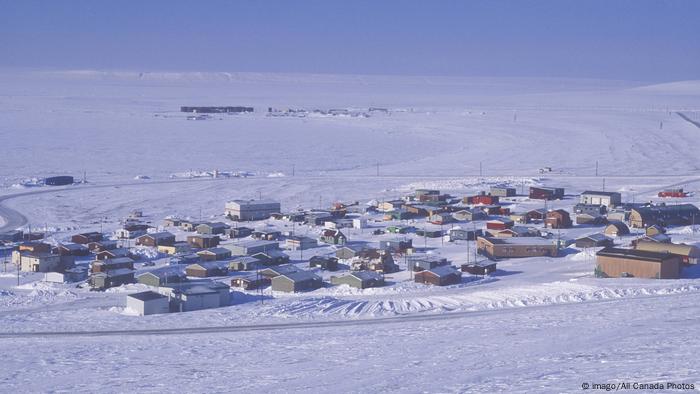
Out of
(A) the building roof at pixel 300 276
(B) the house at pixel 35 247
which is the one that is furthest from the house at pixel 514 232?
(B) the house at pixel 35 247

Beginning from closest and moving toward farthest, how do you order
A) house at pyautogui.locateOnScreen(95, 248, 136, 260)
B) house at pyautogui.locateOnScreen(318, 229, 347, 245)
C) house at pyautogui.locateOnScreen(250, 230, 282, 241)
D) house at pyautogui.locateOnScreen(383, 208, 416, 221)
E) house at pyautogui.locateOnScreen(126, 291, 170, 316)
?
1. house at pyautogui.locateOnScreen(126, 291, 170, 316)
2. house at pyautogui.locateOnScreen(95, 248, 136, 260)
3. house at pyautogui.locateOnScreen(318, 229, 347, 245)
4. house at pyautogui.locateOnScreen(250, 230, 282, 241)
5. house at pyautogui.locateOnScreen(383, 208, 416, 221)

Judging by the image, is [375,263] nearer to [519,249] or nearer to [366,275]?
[366,275]

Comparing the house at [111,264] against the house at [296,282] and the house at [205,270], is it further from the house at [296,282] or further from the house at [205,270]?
the house at [296,282]

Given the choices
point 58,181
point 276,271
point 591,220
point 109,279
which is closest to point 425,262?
point 276,271

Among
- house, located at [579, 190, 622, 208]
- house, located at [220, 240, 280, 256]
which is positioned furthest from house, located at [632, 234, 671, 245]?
house, located at [220, 240, 280, 256]

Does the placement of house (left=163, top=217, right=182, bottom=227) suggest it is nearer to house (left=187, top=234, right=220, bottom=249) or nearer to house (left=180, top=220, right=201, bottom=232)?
house (left=180, top=220, right=201, bottom=232)

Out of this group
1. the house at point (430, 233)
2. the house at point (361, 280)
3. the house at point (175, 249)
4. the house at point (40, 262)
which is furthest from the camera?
the house at point (430, 233)
